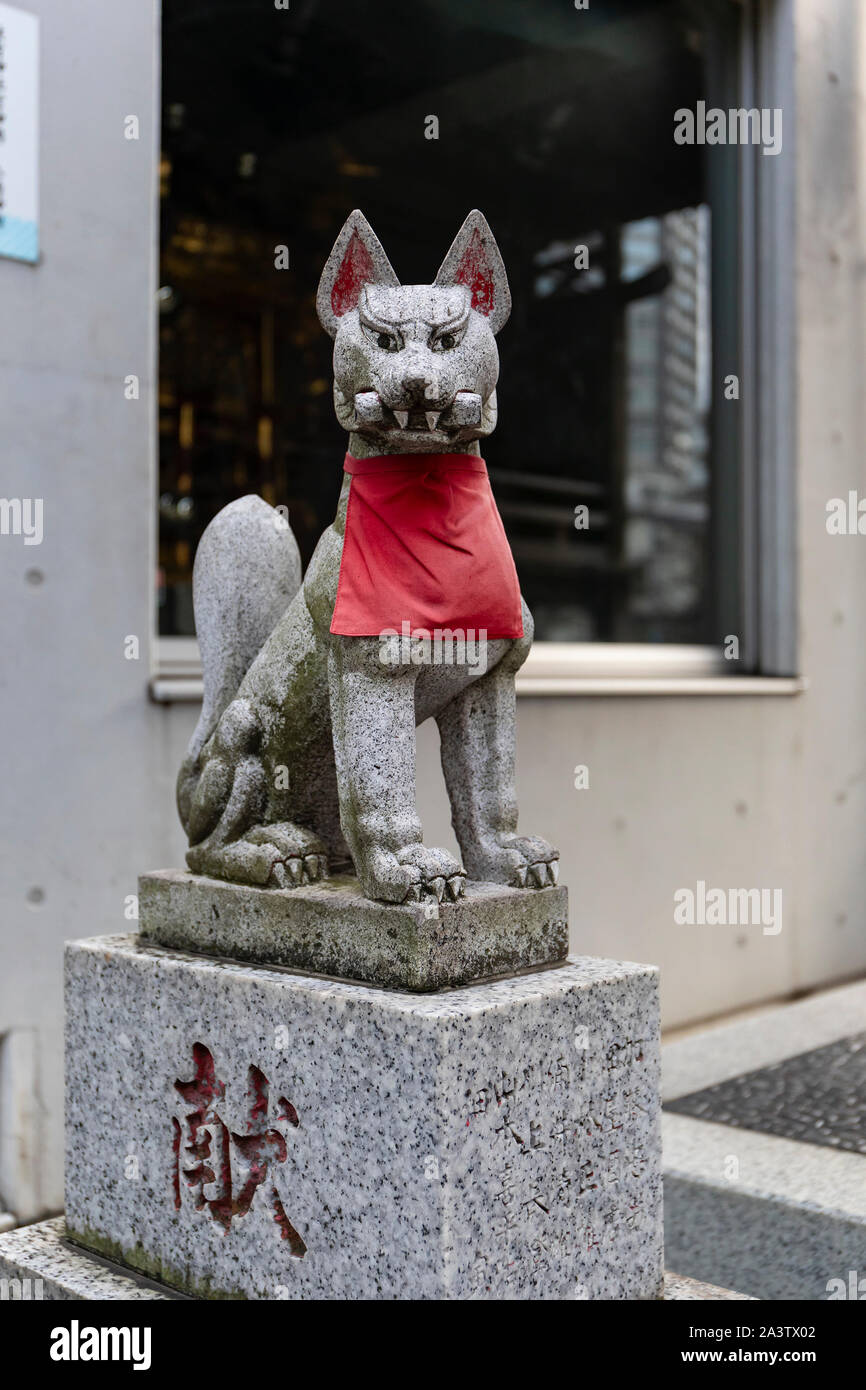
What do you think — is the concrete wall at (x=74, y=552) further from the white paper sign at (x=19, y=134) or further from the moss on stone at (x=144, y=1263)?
the moss on stone at (x=144, y=1263)

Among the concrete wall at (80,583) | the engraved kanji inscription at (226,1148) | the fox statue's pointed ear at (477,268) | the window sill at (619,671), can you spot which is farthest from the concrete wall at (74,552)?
the fox statue's pointed ear at (477,268)

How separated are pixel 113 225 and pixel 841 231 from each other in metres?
3.13

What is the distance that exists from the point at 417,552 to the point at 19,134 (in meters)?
1.84

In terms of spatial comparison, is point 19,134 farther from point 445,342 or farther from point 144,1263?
point 144,1263

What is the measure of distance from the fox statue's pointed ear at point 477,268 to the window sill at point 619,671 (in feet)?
5.48

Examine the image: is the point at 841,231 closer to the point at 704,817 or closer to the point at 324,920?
the point at 704,817

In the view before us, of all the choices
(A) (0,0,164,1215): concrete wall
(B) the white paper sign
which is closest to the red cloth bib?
(A) (0,0,164,1215): concrete wall

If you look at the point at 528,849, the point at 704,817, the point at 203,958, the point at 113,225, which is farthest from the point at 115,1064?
the point at 704,817

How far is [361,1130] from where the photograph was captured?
1.93 meters

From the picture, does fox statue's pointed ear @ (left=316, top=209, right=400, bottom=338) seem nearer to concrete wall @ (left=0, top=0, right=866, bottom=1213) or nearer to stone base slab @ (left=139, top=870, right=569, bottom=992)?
stone base slab @ (left=139, top=870, right=569, bottom=992)

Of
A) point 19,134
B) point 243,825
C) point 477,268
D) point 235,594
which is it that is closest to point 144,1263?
point 243,825

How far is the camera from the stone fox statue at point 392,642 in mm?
1960

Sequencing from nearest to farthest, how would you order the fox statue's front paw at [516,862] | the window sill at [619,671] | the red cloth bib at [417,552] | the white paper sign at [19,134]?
the red cloth bib at [417,552]
the fox statue's front paw at [516,862]
the white paper sign at [19,134]
the window sill at [619,671]

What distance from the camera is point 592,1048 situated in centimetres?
209
